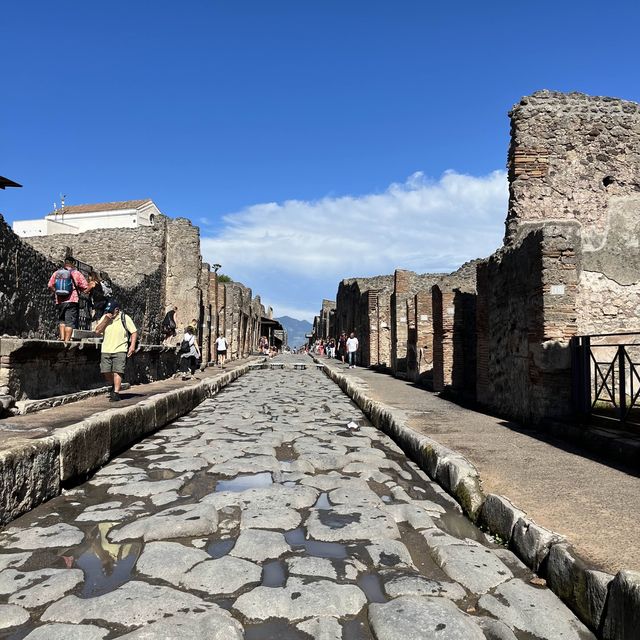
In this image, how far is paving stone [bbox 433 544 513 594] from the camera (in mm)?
2599

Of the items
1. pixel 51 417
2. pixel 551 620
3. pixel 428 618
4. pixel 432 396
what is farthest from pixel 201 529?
pixel 432 396

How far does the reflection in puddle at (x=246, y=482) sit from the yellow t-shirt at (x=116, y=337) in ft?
13.0

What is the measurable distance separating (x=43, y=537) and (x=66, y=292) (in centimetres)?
653

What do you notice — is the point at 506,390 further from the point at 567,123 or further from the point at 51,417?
the point at 51,417

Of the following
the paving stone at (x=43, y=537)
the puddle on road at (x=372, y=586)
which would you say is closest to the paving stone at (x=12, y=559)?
the paving stone at (x=43, y=537)

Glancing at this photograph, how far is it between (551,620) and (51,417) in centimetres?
511

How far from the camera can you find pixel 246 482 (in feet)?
14.5

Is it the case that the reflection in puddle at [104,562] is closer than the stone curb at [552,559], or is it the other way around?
the stone curb at [552,559]

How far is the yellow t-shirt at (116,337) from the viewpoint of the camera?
308 inches

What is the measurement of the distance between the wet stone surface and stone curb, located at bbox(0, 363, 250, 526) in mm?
120

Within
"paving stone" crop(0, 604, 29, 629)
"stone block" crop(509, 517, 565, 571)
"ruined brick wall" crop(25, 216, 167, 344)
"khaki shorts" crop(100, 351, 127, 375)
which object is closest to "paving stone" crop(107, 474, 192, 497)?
"paving stone" crop(0, 604, 29, 629)

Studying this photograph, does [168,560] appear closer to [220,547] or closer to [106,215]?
[220,547]

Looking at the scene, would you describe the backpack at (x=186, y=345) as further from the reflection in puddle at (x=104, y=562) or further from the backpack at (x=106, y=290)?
the reflection in puddle at (x=104, y=562)

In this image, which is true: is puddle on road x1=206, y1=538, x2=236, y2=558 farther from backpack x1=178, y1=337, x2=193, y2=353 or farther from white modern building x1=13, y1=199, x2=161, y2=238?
white modern building x1=13, y1=199, x2=161, y2=238
